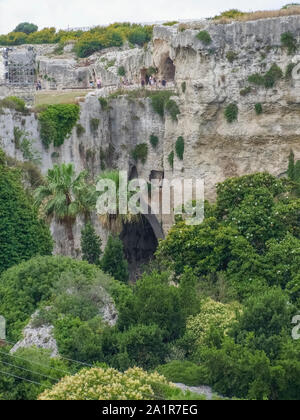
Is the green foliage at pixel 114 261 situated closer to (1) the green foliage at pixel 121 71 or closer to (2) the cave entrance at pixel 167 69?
(2) the cave entrance at pixel 167 69

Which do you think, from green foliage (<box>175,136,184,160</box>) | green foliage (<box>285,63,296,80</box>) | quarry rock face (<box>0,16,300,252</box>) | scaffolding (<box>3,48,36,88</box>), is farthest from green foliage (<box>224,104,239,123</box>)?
scaffolding (<box>3,48,36,88</box>)

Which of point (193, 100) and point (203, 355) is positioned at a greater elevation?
point (193, 100)

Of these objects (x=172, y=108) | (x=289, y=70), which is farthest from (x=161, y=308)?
(x=172, y=108)

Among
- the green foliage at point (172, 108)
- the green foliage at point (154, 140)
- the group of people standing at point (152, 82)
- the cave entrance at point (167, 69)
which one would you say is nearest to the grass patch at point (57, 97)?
the group of people standing at point (152, 82)

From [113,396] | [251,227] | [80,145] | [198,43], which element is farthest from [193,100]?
[113,396]

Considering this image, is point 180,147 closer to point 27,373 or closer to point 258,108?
point 258,108
